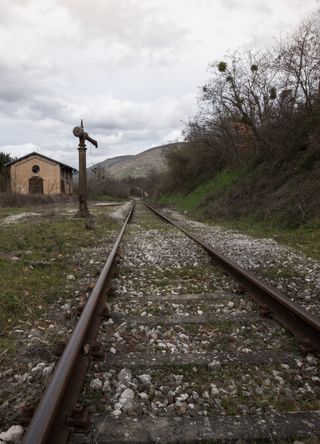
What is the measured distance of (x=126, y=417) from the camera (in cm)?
235

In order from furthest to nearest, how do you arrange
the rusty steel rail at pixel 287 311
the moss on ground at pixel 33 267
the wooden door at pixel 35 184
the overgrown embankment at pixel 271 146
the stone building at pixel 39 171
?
the wooden door at pixel 35 184, the stone building at pixel 39 171, the overgrown embankment at pixel 271 146, the moss on ground at pixel 33 267, the rusty steel rail at pixel 287 311

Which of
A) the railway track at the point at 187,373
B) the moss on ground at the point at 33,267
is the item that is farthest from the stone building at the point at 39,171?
the railway track at the point at 187,373

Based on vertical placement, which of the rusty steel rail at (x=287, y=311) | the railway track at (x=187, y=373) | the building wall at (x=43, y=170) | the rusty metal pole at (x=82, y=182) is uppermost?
the building wall at (x=43, y=170)

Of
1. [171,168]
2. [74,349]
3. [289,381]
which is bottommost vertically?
[289,381]

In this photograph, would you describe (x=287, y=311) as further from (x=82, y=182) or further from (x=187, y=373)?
(x=82, y=182)

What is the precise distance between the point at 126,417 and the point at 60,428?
41 centimetres

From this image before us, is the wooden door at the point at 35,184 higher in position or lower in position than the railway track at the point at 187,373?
higher

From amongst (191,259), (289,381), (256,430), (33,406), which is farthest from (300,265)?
(33,406)

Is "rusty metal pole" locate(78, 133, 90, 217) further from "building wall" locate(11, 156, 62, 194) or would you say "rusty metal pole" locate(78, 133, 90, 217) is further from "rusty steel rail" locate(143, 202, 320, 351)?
"building wall" locate(11, 156, 62, 194)

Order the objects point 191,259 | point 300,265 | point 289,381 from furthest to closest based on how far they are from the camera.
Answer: point 191,259
point 300,265
point 289,381

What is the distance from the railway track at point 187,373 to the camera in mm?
2195

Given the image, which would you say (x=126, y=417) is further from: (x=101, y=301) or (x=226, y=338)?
(x=101, y=301)

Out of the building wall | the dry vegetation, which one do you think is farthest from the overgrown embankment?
the building wall

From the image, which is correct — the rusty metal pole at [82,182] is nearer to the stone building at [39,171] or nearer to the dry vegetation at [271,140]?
the dry vegetation at [271,140]
